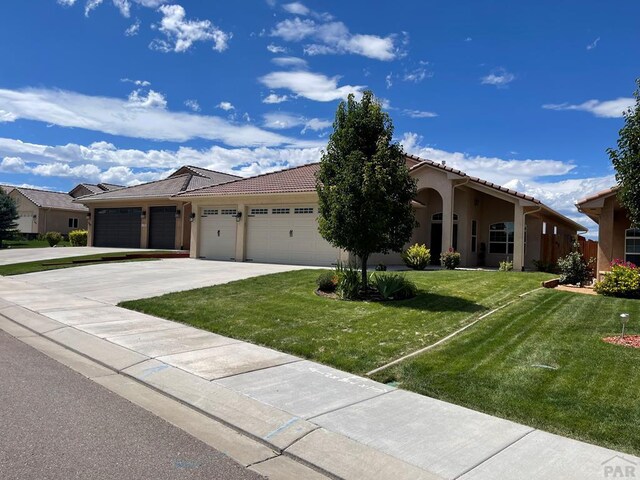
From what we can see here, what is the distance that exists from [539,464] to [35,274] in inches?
764

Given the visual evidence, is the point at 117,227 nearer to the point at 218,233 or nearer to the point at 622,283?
the point at 218,233

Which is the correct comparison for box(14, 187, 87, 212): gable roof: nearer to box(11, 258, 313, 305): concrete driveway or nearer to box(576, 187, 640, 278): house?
box(11, 258, 313, 305): concrete driveway

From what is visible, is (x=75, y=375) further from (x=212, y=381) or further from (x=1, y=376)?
(x=212, y=381)

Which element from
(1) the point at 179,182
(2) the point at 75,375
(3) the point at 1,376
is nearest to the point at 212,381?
(2) the point at 75,375

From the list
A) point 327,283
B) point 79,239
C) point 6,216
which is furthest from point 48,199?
point 327,283

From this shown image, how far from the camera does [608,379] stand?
6418 mm

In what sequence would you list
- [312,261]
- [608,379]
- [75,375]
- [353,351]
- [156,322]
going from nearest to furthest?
[608,379] → [75,375] → [353,351] → [156,322] → [312,261]

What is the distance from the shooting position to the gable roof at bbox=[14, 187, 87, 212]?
5212 cm

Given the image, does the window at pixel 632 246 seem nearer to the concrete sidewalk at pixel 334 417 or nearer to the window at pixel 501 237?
the window at pixel 501 237

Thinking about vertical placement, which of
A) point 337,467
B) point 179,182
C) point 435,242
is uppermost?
point 179,182

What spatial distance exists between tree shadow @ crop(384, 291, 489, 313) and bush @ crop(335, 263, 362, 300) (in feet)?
3.23

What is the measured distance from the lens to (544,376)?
6.55 m

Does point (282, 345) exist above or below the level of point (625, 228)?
below

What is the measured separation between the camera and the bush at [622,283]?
1386 cm
